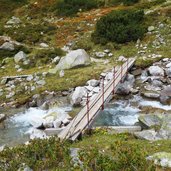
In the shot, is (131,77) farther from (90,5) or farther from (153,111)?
(90,5)

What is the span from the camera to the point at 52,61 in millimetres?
25234

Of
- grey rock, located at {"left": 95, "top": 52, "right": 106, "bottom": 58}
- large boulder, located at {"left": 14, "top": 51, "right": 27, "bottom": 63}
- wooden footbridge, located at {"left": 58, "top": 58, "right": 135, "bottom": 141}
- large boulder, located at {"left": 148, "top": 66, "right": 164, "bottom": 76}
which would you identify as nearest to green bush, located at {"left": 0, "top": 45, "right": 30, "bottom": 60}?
large boulder, located at {"left": 14, "top": 51, "right": 27, "bottom": 63}

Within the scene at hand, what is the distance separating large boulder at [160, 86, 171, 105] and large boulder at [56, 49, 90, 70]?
557 cm

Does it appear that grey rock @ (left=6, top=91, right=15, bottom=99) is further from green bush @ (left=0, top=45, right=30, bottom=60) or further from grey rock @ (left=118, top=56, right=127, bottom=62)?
grey rock @ (left=118, top=56, right=127, bottom=62)

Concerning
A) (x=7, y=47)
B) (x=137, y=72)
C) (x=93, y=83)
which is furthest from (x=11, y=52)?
(x=137, y=72)

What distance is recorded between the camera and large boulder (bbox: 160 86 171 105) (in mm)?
19234

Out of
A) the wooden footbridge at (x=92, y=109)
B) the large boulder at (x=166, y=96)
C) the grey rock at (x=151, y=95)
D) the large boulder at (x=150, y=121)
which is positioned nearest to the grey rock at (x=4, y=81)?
the wooden footbridge at (x=92, y=109)

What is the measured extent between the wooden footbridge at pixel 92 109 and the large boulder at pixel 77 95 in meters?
1.16

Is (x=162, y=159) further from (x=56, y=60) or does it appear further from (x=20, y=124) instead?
(x=56, y=60)

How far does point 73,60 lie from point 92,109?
744 centimetres

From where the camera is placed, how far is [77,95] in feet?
64.7

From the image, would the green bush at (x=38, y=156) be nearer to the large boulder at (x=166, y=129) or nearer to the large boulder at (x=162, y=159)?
the large boulder at (x=162, y=159)

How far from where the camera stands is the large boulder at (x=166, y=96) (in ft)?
63.1

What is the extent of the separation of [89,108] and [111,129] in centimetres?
178
